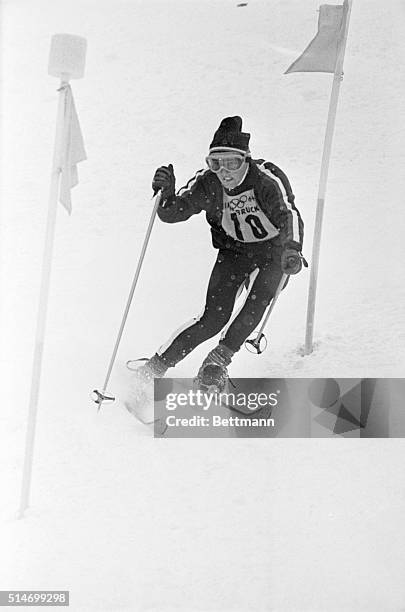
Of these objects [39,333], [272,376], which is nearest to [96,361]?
[39,333]

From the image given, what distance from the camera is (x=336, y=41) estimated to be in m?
1.80

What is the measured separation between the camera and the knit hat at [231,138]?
177 centimetres

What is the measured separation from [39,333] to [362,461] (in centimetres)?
87

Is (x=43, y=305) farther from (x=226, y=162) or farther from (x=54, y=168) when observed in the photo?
(x=226, y=162)

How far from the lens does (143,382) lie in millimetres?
1787

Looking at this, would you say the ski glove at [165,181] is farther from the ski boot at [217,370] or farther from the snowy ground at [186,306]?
the ski boot at [217,370]

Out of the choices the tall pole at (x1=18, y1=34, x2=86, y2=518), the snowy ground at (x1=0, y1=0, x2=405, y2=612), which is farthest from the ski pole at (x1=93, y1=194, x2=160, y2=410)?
the tall pole at (x1=18, y1=34, x2=86, y2=518)

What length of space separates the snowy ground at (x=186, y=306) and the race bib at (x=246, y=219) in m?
0.07

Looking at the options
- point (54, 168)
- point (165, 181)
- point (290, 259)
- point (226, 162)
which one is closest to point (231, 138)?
point (226, 162)

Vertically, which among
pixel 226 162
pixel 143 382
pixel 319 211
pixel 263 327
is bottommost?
pixel 143 382

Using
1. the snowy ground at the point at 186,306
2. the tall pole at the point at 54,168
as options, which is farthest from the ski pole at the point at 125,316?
the tall pole at the point at 54,168

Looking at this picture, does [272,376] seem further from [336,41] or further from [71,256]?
[336,41]

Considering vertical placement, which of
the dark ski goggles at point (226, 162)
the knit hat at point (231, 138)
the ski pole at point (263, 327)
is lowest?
the ski pole at point (263, 327)

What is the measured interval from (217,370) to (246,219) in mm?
382
